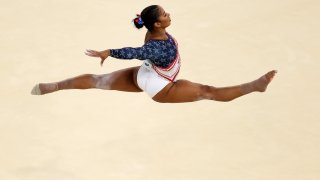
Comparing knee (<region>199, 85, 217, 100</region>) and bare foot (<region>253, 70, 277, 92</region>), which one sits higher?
bare foot (<region>253, 70, 277, 92</region>)

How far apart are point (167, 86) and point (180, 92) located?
0.41 feet

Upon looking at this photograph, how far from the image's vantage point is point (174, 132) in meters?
8.14

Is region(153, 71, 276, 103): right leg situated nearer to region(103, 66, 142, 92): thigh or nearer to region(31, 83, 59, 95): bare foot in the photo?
region(103, 66, 142, 92): thigh

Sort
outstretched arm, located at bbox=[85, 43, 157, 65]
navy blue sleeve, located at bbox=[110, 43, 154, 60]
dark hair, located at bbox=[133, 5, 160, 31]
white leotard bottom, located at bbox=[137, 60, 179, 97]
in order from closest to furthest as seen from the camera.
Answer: outstretched arm, located at bbox=[85, 43, 157, 65] → navy blue sleeve, located at bbox=[110, 43, 154, 60] → dark hair, located at bbox=[133, 5, 160, 31] → white leotard bottom, located at bbox=[137, 60, 179, 97]

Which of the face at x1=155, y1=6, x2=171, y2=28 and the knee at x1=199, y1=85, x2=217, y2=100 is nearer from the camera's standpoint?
the face at x1=155, y1=6, x2=171, y2=28

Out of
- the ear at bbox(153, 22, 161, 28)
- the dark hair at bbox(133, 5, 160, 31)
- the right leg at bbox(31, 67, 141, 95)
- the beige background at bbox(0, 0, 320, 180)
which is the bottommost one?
the beige background at bbox(0, 0, 320, 180)

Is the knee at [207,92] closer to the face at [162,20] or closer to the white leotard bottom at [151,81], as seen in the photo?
Answer: the white leotard bottom at [151,81]

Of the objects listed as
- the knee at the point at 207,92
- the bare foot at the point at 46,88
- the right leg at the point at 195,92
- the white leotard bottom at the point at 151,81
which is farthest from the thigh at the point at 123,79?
the knee at the point at 207,92

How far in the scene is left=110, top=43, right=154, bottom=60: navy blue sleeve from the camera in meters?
5.20

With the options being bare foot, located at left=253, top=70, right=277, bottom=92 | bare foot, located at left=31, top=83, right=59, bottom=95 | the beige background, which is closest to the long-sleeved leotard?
bare foot, located at left=253, top=70, right=277, bottom=92

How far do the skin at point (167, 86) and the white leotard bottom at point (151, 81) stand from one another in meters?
0.04

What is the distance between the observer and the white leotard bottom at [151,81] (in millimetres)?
5832

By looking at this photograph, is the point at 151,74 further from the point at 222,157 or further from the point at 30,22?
the point at 30,22

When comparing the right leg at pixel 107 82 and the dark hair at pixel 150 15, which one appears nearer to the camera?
the dark hair at pixel 150 15
